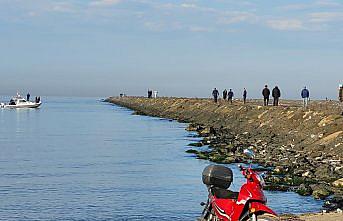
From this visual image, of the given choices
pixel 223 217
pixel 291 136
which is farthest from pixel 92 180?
pixel 291 136

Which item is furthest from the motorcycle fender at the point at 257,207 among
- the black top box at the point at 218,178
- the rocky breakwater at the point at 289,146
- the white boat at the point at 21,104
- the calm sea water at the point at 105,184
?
the white boat at the point at 21,104

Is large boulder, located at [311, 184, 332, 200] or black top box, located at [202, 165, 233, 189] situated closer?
black top box, located at [202, 165, 233, 189]

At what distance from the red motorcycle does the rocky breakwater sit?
608cm

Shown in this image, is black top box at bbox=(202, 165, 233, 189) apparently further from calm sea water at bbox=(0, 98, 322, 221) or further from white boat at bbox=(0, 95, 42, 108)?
white boat at bbox=(0, 95, 42, 108)

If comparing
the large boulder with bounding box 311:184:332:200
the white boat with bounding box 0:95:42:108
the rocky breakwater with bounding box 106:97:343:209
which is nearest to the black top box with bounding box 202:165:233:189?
the rocky breakwater with bounding box 106:97:343:209

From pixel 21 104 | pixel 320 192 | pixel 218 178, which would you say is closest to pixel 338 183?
pixel 320 192

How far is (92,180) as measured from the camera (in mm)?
Answer: 22344

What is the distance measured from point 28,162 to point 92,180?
7238mm

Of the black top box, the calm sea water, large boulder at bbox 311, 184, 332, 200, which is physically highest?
the black top box

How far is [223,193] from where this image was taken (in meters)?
10.3

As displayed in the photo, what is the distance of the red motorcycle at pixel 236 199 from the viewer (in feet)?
30.1

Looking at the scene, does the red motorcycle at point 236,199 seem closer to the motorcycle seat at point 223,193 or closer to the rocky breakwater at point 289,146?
the motorcycle seat at point 223,193

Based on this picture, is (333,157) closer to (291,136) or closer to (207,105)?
(291,136)

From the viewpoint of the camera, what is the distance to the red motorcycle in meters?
9.18
